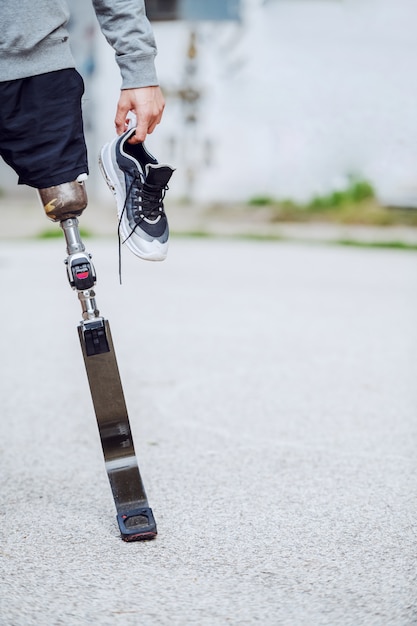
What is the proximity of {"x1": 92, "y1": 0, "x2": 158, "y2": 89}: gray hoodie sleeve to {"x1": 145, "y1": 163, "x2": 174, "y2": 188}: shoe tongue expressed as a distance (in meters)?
0.22

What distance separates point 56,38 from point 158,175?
1.36ft

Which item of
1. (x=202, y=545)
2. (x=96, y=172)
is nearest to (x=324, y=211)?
(x=96, y=172)

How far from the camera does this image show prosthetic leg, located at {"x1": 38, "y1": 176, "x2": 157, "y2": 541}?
2.49m

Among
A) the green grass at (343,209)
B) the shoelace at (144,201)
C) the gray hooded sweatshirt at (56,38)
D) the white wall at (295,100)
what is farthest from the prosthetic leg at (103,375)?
the white wall at (295,100)

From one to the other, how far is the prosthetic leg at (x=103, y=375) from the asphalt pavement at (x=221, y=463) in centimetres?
8

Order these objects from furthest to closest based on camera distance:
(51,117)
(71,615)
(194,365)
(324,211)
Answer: (324,211)
(194,365)
(51,117)
(71,615)

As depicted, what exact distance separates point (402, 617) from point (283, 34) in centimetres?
1374

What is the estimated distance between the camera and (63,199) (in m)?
2.48

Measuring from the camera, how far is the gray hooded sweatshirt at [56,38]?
2373mm

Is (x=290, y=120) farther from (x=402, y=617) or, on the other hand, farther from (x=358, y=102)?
(x=402, y=617)

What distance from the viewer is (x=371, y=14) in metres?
14.9

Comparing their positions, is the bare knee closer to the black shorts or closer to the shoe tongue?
the black shorts

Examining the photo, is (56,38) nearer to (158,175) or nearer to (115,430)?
(158,175)

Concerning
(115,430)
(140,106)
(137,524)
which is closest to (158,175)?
(140,106)
